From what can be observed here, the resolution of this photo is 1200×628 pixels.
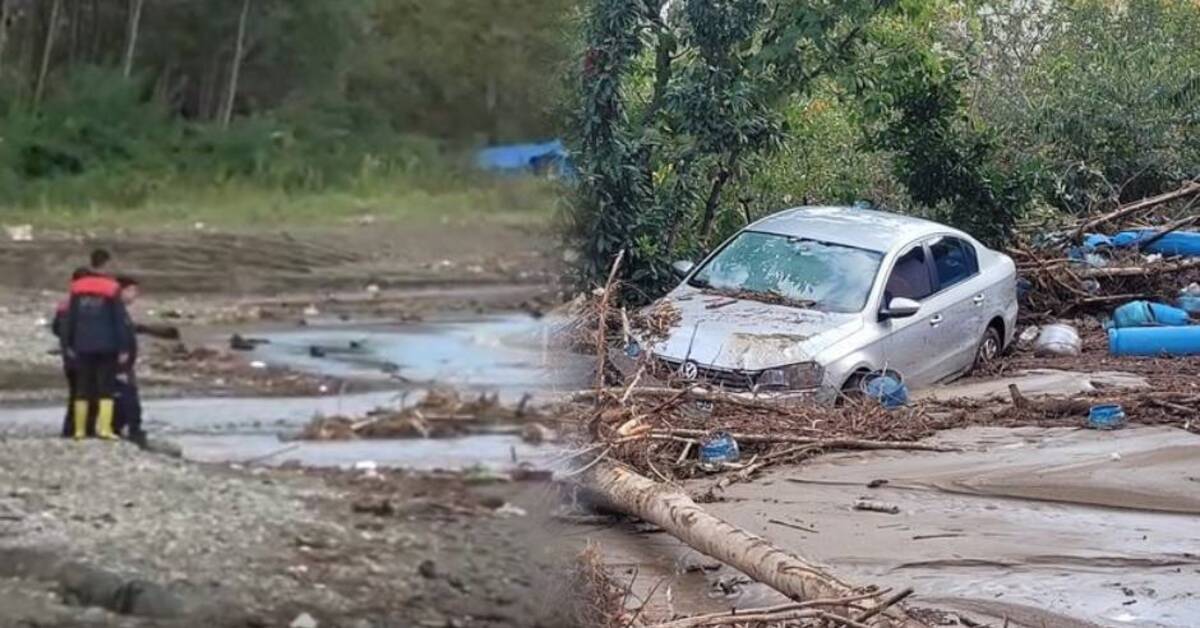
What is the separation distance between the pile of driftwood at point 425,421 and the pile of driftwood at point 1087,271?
1138cm

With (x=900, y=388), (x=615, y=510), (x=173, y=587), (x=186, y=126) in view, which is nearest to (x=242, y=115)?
(x=186, y=126)

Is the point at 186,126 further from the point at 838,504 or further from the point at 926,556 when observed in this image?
the point at 838,504

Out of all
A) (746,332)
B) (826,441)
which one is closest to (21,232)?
(826,441)

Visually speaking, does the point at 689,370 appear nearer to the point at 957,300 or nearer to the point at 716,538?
the point at 957,300

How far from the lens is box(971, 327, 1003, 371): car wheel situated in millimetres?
10383

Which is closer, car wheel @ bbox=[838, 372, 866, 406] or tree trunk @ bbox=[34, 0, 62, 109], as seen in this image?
tree trunk @ bbox=[34, 0, 62, 109]

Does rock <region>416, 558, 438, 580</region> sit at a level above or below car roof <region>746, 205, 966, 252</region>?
above

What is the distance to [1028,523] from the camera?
6.65 metres

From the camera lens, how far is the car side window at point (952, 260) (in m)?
9.95

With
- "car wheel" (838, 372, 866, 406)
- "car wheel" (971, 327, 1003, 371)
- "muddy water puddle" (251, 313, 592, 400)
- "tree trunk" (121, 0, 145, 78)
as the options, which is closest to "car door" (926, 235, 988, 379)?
"car wheel" (971, 327, 1003, 371)

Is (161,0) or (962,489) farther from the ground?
(161,0)

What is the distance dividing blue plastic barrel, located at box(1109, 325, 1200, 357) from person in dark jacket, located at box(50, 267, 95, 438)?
10.6 metres

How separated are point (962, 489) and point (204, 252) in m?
6.18

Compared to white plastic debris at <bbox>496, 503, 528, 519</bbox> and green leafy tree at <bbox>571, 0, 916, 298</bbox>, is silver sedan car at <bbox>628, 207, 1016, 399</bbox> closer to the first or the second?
green leafy tree at <bbox>571, 0, 916, 298</bbox>
